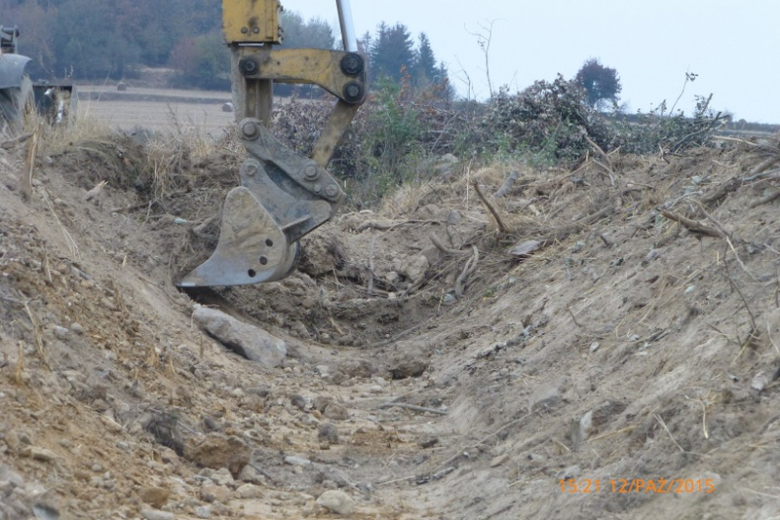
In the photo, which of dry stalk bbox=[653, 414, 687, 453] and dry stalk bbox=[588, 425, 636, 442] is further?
dry stalk bbox=[588, 425, 636, 442]

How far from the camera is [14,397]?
342 cm

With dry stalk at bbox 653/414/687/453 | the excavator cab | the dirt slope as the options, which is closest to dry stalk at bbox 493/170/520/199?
the dirt slope

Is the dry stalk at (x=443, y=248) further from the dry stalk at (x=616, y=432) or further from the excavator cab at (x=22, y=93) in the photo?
the dry stalk at (x=616, y=432)

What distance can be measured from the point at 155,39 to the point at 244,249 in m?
28.2

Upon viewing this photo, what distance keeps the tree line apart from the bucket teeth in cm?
2072

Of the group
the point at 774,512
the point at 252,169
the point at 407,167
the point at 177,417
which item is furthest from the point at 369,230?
the point at 774,512

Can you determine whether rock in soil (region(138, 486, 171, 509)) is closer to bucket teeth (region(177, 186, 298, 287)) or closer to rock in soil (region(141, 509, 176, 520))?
rock in soil (region(141, 509, 176, 520))

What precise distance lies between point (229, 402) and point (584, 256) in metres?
2.97

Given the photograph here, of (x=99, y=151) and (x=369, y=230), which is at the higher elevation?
(x=99, y=151)

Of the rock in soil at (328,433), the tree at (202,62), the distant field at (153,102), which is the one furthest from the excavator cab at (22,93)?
the tree at (202,62)

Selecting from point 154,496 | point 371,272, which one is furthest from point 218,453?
point 371,272

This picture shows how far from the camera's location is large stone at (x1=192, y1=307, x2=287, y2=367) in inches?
253

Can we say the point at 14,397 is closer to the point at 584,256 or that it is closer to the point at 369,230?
the point at 584,256

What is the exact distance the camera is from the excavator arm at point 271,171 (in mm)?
7238
